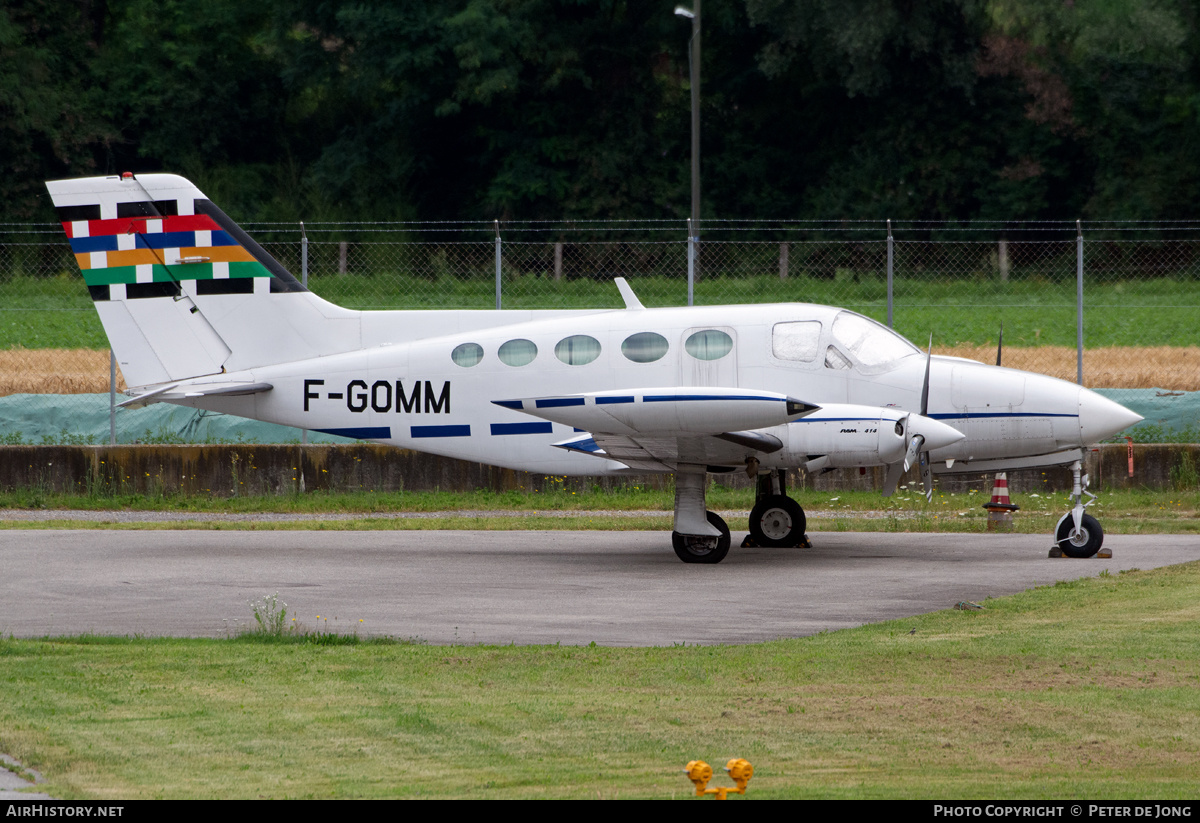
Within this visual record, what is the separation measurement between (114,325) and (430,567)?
196 inches

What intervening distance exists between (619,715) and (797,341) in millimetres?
7912

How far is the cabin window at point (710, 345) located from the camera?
49.6 feet

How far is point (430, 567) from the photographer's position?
47.7 ft

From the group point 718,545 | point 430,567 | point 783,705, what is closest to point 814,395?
point 718,545

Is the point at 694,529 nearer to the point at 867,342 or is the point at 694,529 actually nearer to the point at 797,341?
the point at 797,341

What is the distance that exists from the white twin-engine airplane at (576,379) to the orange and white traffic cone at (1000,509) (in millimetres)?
1822

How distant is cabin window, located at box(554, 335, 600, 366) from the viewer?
15375mm

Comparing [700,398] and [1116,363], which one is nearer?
[700,398]

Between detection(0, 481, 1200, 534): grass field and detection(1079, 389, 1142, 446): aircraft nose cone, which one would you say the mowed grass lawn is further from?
detection(0, 481, 1200, 534): grass field

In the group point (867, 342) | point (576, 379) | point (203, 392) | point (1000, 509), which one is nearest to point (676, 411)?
point (576, 379)

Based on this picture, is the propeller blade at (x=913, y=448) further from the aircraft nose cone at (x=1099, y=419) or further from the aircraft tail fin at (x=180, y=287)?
the aircraft tail fin at (x=180, y=287)

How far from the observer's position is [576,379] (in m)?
15.4

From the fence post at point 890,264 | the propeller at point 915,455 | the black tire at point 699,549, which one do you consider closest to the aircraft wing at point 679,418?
the black tire at point 699,549

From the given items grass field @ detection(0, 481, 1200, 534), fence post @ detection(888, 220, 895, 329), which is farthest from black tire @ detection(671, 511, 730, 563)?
fence post @ detection(888, 220, 895, 329)
